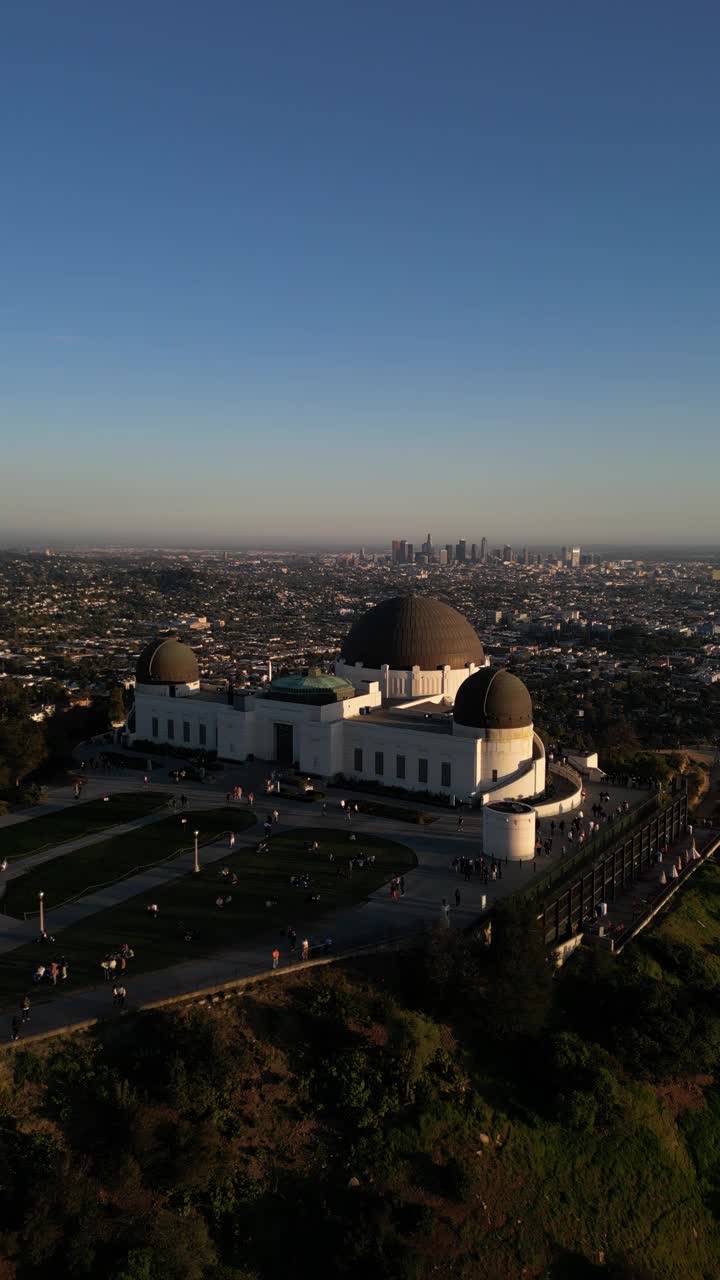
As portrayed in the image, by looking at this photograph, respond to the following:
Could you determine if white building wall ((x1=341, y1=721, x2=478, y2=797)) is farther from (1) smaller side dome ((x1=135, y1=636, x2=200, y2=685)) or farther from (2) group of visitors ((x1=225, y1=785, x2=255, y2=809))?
(1) smaller side dome ((x1=135, y1=636, x2=200, y2=685))

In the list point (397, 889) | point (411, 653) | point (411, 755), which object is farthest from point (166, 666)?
point (397, 889)

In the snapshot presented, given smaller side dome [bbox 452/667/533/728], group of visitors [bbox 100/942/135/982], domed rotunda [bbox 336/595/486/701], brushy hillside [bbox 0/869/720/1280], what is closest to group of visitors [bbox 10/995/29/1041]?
brushy hillside [bbox 0/869/720/1280]

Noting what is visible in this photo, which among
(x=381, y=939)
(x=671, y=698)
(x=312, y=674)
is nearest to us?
(x=381, y=939)

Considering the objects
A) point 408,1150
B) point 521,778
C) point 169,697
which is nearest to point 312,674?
point 169,697

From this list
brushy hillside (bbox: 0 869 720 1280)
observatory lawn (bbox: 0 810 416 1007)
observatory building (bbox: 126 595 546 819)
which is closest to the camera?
brushy hillside (bbox: 0 869 720 1280)

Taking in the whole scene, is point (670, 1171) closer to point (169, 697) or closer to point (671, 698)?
point (169, 697)

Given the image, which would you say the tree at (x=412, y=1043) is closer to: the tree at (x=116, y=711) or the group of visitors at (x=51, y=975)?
the group of visitors at (x=51, y=975)
